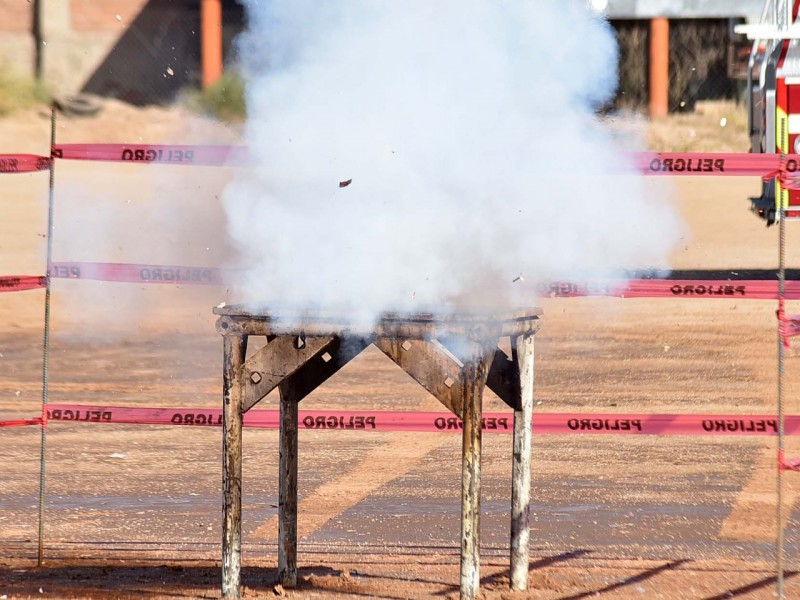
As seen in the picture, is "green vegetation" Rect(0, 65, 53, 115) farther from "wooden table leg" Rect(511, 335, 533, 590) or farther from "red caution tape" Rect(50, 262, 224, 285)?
"wooden table leg" Rect(511, 335, 533, 590)

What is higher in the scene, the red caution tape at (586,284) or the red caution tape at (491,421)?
the red caution tape at (586,284)

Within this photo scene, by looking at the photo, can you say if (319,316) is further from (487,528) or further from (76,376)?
(76,376)

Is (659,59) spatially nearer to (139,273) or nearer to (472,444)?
(139,273)

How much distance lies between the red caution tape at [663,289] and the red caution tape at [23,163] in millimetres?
2685

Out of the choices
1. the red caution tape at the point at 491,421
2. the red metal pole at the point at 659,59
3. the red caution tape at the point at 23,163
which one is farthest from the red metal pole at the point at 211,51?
the red caution tape at the point at 491,421

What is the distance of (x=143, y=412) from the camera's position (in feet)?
23.5

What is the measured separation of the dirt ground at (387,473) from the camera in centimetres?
659

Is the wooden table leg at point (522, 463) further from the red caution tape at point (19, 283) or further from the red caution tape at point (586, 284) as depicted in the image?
the red caution tape at point (19, 283)

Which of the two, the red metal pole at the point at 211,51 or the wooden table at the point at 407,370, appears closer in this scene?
the wooden table at the point at 407,370

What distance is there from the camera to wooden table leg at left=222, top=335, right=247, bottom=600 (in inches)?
227

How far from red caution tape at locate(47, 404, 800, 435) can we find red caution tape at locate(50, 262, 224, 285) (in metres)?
0.79

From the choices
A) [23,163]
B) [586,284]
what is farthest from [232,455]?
[586,284]

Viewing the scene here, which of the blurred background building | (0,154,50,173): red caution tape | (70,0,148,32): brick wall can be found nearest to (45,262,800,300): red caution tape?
(0,154,50,173): red caution tape

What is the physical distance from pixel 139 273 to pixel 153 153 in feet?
2.65
